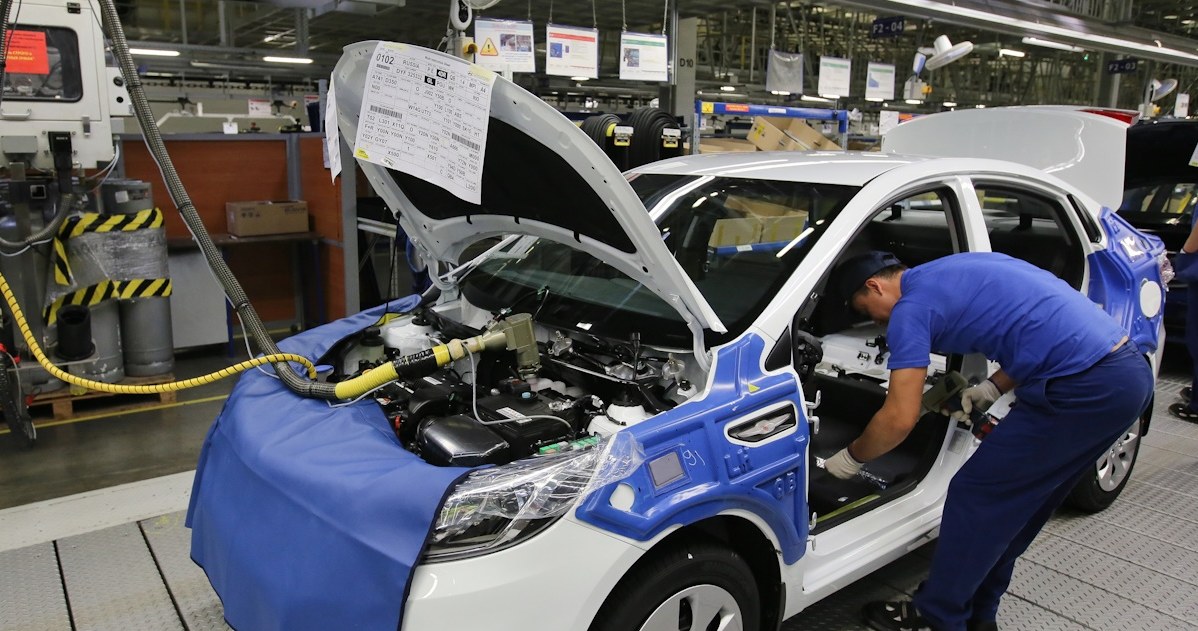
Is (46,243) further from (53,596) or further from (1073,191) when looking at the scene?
(1073,191)

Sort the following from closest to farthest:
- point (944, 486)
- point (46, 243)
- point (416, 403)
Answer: point (416, 403) → point (944, 486) → point (46, 243)

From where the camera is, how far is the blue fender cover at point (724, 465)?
1.75 meters

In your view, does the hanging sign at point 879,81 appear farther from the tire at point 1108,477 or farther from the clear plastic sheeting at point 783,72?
the tire at point 1108,477

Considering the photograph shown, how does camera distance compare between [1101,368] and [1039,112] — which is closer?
[1101,368]

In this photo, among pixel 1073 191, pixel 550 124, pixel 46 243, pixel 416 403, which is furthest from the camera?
pixel 46 243

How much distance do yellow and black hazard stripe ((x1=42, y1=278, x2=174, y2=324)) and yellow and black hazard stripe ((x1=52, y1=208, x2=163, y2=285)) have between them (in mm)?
106

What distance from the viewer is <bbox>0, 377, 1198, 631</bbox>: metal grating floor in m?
2.69

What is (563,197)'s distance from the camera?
81.2 inches

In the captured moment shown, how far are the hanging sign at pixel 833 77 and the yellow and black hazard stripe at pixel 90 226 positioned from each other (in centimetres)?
868

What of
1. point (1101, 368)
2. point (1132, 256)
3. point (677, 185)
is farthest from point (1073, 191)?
point (677, 185)

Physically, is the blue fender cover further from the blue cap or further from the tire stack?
the tire stack

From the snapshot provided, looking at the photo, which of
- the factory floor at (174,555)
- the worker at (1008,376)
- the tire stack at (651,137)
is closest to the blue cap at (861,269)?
the worker at (1008,376)

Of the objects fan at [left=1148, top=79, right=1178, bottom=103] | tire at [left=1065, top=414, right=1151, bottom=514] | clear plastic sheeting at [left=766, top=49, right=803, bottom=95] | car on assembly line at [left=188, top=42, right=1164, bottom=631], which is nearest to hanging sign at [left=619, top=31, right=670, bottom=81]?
clear plastic sheeting at [left=766, top=49, right=803, bottom=95]

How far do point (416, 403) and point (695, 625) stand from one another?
92 cm
